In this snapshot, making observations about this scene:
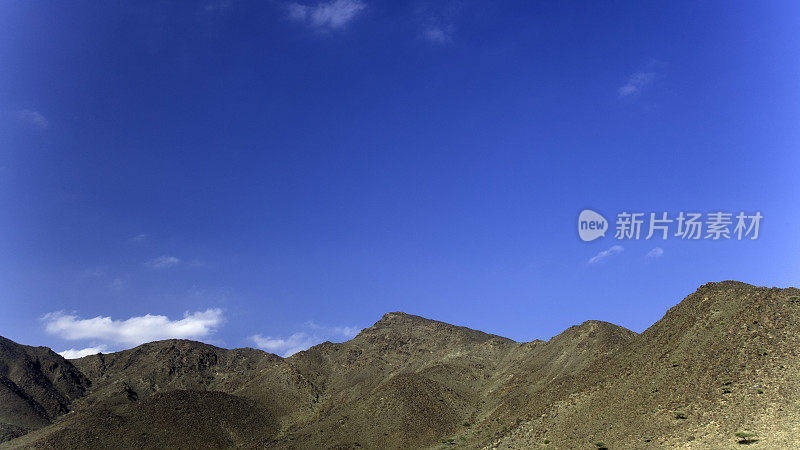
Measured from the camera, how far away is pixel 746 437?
38875 millimetres

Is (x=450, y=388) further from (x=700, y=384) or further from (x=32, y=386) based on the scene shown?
(x=32, y=386)

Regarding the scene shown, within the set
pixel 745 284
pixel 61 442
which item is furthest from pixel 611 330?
pixel 61 442

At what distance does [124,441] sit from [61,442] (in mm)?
9413

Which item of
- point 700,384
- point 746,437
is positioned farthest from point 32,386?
point 746,437

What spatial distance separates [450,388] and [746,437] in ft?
160

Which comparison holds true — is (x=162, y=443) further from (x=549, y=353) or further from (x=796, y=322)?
(x=796, y=322)

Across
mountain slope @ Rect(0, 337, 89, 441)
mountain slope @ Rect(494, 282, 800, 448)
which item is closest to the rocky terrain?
mountain slope @ Rect(494, 282, 800, 448)

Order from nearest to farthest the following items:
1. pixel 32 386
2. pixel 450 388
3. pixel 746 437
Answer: pixel 746 437
pixel 450 388
pixel 32 386

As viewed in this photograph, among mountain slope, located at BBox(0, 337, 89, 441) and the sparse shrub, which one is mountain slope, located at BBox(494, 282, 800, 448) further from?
mountain slope, located at BBox(0, 337, 89, 441)

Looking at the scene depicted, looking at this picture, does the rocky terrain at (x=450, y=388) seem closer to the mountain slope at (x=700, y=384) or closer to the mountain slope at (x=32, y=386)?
the mountain slope at (x=700, y=384)

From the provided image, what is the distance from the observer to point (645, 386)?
170ft

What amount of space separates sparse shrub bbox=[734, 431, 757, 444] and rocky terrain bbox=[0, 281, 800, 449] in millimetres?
189

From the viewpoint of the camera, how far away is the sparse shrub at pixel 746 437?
38.5 m

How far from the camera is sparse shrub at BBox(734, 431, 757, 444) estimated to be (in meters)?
38.5
